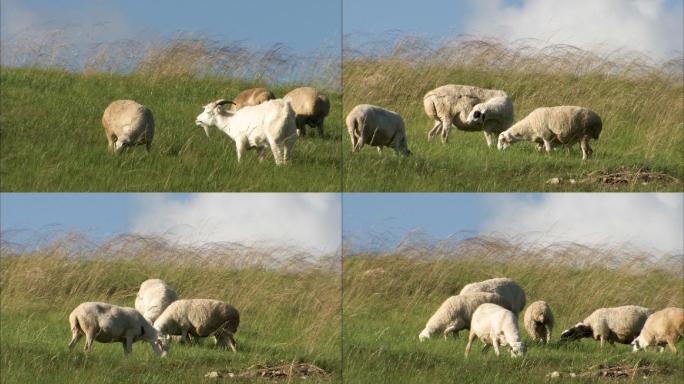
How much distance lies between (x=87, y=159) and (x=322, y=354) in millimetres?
5111

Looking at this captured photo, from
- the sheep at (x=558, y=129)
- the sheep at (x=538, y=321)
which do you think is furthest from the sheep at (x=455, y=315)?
the sheep at (x=558, y=129)

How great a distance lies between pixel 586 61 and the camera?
1278 inches

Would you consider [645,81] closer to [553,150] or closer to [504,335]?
[553,150]

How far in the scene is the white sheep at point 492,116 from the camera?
81.9 feet

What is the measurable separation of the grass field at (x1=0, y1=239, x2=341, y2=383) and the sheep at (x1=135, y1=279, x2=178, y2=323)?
98cm

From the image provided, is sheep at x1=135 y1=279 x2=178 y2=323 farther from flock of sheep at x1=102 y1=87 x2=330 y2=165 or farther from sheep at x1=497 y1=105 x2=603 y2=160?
sheep at x1=497 y1=105 x2=603 y2=160

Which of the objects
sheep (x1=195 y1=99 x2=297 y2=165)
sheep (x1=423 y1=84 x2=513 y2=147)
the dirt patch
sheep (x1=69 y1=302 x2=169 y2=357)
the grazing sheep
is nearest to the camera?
sheep (x1=69 y1=302 x2=169 y2=357)

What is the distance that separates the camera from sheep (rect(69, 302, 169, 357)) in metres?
19.9

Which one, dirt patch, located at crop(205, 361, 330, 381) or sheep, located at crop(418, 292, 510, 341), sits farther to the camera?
sheep, located at crop(418, 292, 510, 341)

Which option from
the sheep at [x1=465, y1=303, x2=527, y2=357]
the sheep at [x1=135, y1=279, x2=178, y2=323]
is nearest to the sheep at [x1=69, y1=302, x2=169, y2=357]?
the sheep at [x1=135, y1=279, x2=178, y2=323]

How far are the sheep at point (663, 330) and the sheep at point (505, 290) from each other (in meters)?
2.09

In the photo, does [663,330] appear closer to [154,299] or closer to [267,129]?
[267,129]

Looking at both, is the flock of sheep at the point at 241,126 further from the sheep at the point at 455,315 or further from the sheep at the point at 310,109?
the sheep at the point at 455,315

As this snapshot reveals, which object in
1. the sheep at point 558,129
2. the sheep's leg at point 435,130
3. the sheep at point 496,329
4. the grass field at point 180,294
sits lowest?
the grass field at point 180,294
